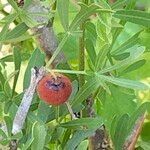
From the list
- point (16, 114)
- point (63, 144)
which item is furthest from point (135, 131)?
A: point (16, 114)

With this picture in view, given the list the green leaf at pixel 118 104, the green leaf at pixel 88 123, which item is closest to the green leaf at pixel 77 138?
the green leaf at pixel 88 123

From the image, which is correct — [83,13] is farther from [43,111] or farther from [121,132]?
[121,132]

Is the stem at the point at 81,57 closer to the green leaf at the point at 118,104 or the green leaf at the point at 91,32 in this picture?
the green leaf at the point at 91,32

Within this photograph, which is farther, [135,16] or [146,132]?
[146,132]

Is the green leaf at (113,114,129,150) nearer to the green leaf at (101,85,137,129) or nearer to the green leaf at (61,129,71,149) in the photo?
the green leaf at (61,129,71,149)

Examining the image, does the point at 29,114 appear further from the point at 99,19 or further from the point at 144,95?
the point at 144,95

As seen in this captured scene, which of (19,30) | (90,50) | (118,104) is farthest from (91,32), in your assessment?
(118,104)
